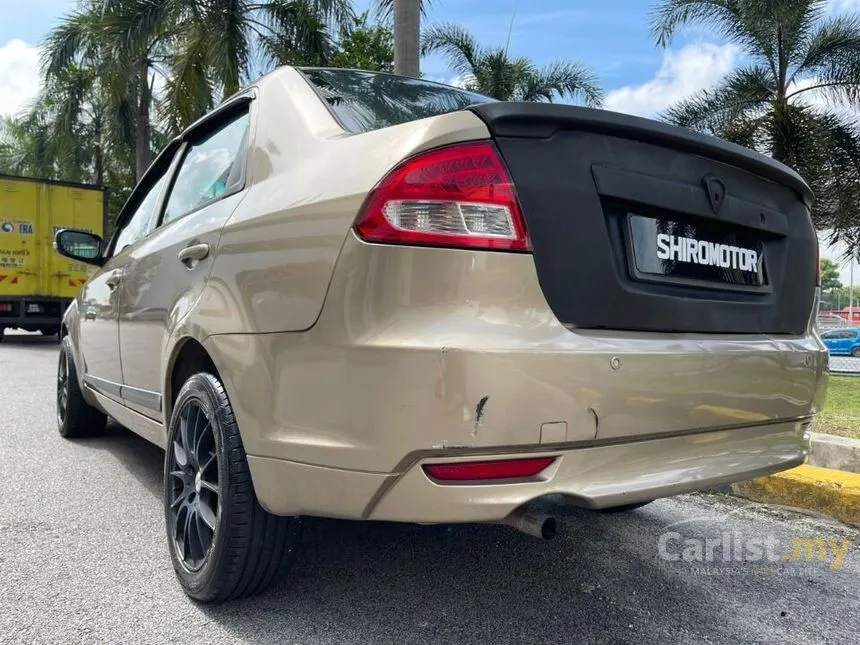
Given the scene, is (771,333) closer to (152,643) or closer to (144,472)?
(152,643)

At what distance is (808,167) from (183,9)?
10.6 meters

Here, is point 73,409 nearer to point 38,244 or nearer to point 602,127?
point 602,127

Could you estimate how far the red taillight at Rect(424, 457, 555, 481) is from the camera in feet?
5.46

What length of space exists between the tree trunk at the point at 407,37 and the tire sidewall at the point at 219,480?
5302mm

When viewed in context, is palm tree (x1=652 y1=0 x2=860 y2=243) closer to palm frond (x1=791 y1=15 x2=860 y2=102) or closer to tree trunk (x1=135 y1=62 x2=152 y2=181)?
palm frond (x1=791 y1=15 x2=860 y2=102)

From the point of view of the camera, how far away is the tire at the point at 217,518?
2070 mm

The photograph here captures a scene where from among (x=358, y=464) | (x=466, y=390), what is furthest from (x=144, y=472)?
(x=466, y=390)

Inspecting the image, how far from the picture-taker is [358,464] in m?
1.73

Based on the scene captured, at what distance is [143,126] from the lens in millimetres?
17391

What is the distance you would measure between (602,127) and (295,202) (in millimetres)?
848

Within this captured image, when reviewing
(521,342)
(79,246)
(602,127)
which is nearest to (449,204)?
(521,342)

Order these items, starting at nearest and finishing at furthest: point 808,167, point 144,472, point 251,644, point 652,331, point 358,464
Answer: point 358,464
point 652,331
point 251,644
point 144,472
point 808,167

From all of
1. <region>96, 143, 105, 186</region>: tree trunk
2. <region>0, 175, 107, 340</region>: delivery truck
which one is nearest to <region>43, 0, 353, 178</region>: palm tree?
<region>0, 175, 107, 340</region>: delivery truck

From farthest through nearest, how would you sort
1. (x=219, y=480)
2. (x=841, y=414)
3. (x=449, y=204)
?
(x=841, y=414) < (x=219, y=480) < (x=449, y=204)
